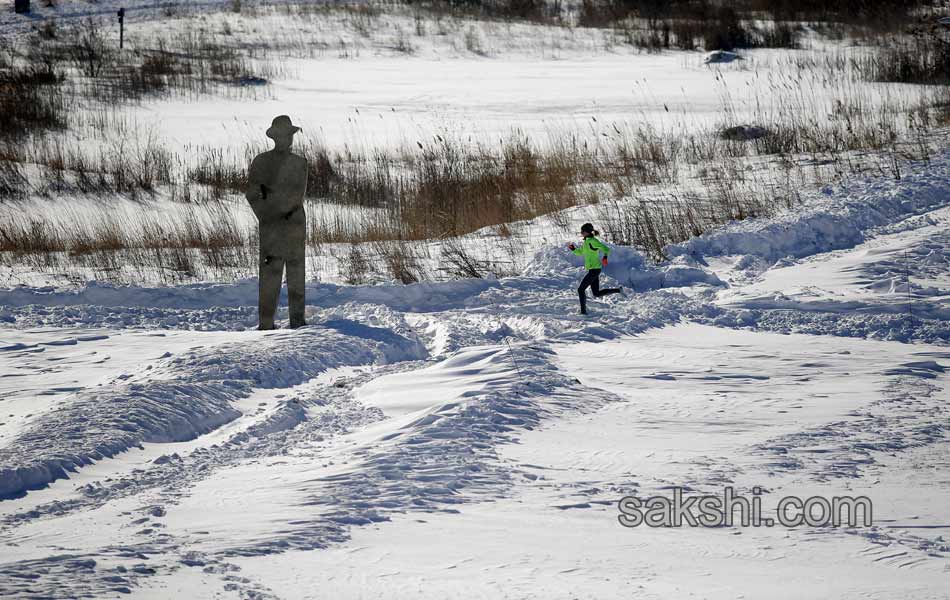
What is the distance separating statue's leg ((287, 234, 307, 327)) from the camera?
8.07 meters

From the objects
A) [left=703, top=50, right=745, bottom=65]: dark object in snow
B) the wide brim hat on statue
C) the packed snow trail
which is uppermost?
[left=703, top=50, right=745, bottom=65]: dark object in snow

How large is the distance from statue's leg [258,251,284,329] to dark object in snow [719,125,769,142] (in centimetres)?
1017

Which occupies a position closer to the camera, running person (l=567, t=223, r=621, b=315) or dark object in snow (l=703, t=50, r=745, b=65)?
running person (l=567, t=223, r=621, b=315)

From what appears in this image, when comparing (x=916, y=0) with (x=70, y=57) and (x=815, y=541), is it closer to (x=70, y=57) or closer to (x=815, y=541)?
(x=70, y=57)

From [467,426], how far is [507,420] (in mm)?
299

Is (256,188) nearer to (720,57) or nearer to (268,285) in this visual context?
(268,285)

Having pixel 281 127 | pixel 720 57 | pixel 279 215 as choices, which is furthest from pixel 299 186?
pixel 720 57

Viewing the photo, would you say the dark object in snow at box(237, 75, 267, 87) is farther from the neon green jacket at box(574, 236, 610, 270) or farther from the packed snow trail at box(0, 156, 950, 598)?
the neon green jacket at box(574, 236, 610, 270)

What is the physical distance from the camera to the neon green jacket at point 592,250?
26.2 feet

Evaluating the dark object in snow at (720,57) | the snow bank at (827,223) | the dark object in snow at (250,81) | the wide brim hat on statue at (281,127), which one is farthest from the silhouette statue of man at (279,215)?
the dark object in snow at (720,57)

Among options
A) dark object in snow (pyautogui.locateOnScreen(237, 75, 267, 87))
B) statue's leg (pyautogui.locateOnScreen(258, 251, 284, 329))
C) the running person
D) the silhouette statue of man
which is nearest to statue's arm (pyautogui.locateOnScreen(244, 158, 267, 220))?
the silhouette statue of man

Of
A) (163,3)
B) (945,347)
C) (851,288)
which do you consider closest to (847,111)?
(851,288)

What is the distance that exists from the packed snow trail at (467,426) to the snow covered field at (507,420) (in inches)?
0.8

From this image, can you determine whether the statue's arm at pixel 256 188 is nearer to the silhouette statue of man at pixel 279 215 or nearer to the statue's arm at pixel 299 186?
the silhouette statue of man at pixel 279 215
